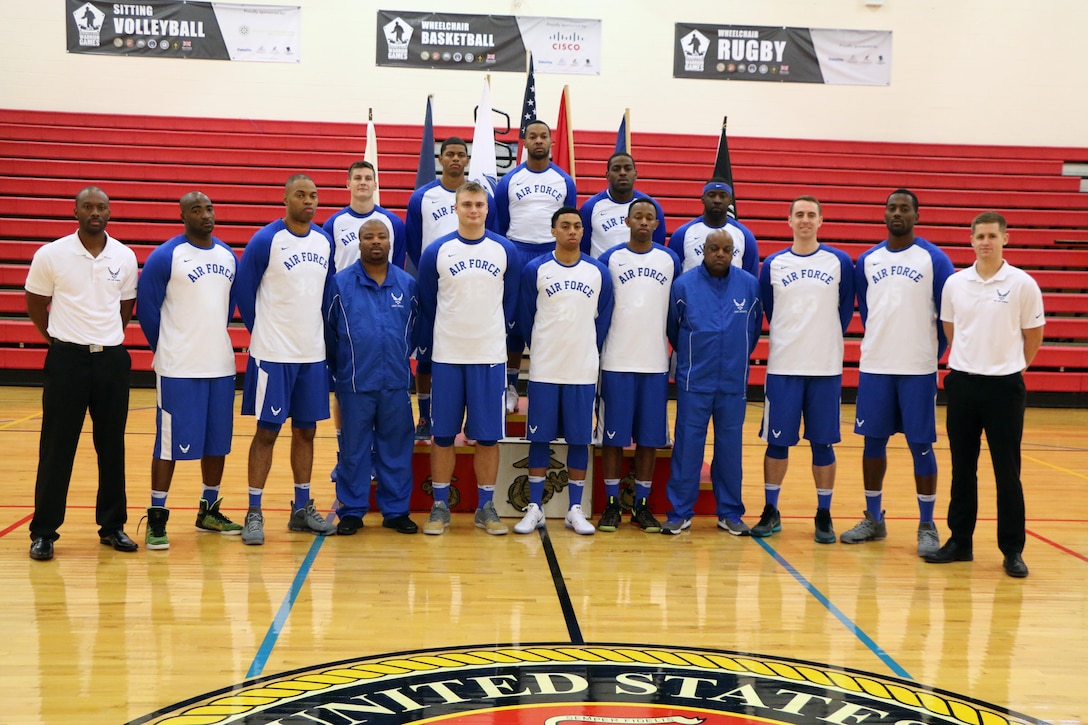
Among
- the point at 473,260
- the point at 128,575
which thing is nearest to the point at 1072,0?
the point at 473,260

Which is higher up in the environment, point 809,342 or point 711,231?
point 711,231

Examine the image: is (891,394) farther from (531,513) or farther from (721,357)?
(531,513)

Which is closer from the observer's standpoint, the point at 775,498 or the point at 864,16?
the point at 775,498

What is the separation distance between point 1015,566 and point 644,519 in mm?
2000

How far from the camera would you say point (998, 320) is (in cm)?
521

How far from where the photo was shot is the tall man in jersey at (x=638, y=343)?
5.96 meters

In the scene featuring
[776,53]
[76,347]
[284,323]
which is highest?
[776,53]

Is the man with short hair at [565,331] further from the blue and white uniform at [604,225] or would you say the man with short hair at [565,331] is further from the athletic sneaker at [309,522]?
the athletic sneaker at [309,522]

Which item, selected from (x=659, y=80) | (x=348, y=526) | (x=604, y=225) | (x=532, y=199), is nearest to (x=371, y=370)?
(x=348, y=526)

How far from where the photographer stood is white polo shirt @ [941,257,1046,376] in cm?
521

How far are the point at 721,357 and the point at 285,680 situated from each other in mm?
3148

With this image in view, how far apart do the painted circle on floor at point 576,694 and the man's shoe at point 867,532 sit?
2.11 metres

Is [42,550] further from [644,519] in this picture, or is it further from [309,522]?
[644,519]

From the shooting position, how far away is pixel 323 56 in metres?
14.6
